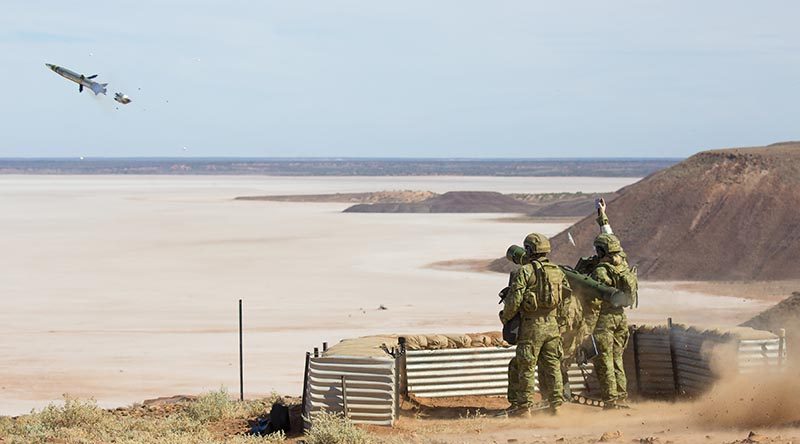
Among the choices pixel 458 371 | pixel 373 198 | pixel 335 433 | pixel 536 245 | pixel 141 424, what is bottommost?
pixel 373 198

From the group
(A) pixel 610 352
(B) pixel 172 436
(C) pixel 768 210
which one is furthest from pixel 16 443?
(C) pixel 768 210

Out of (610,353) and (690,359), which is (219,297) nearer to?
(690,359)

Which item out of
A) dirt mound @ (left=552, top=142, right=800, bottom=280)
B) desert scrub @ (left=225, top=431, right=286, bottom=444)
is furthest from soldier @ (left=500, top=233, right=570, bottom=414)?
dirt mound @ (left=552, top=142, right=800, bottom=280)

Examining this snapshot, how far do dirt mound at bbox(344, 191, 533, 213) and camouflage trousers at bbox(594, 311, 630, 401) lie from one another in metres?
62.8

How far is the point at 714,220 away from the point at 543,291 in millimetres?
31805

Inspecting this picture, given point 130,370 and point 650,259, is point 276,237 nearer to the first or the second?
point 650,259

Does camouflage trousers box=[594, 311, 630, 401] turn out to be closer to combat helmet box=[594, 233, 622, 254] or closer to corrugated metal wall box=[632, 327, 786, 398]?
combat helmet box=[594, 233, 622, 254]

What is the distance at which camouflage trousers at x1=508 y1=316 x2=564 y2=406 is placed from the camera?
12961mm

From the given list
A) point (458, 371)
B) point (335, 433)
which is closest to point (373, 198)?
point (458, 371)

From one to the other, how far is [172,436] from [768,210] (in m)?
34.0

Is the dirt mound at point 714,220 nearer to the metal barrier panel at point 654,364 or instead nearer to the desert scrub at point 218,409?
the metal barrier panel at point 654,364

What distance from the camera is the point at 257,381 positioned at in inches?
834

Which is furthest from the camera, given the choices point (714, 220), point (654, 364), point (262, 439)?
point (714, 220)

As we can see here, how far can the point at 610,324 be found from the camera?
13664mm
